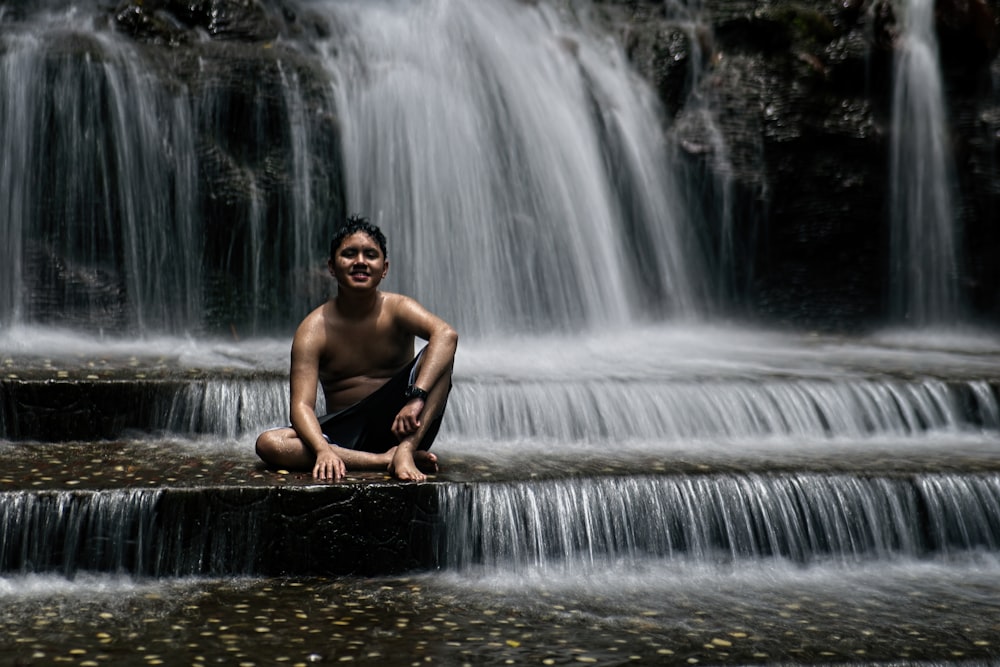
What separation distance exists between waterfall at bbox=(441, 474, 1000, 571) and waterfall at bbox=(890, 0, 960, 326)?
859cm

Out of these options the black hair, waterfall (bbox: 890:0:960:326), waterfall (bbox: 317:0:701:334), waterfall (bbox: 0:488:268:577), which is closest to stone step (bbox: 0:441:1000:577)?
waterfall (bbox: 0:488:268:577)

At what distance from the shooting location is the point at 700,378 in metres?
8.59

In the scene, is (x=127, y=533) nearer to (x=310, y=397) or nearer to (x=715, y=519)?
(x=310, y=397)

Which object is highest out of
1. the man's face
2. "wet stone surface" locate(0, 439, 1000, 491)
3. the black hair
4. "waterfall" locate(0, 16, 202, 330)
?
"waterfall" locate(0, 16, 202, 330)

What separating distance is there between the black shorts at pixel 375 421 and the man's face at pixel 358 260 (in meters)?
0.49

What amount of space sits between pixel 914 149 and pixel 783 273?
2.23 metres

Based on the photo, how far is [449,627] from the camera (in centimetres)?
477

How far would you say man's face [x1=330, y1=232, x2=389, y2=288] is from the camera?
5.96 metres

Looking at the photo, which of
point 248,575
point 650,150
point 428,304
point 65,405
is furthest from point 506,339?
point 248,575

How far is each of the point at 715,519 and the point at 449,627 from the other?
1930 mm

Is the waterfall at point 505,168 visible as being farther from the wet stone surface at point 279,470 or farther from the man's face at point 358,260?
the man's face at point 358,260

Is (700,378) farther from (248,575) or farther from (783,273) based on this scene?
(783,273)

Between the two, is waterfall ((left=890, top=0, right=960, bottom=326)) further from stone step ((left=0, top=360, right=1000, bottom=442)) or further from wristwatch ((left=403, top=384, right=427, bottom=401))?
wristwatch ((left=403, top=384, right=427, bottom=401))

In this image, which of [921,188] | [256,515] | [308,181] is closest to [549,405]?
[256,515]
